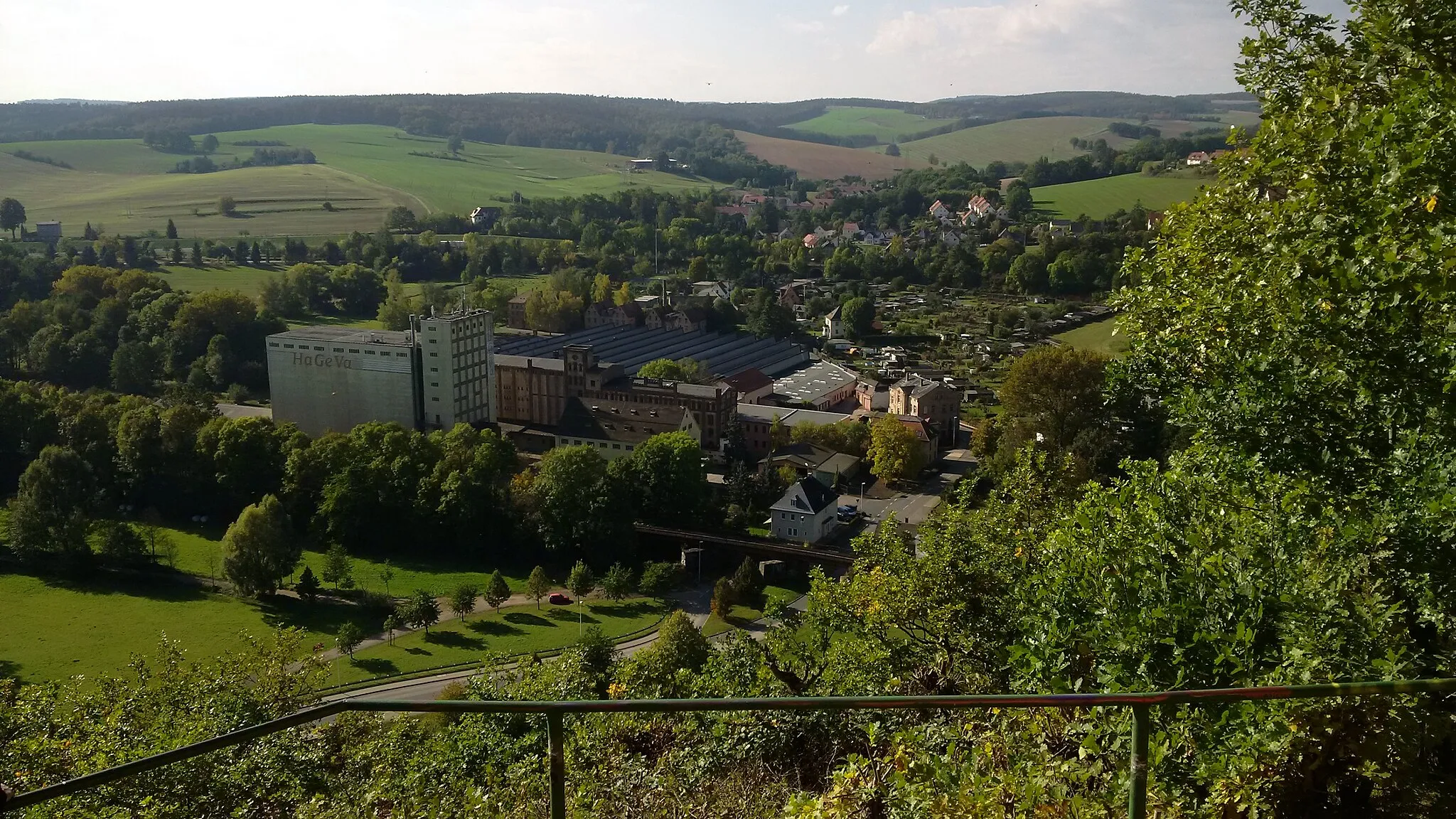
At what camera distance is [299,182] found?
67.0 meters

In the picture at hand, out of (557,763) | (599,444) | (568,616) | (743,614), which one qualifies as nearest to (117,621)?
(568,616)

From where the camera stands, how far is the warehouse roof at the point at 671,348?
3359cm

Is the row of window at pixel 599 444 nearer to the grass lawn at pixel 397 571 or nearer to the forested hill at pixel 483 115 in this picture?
the grass lawn at pixel 397 571

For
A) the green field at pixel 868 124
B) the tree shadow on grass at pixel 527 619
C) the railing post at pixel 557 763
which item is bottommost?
the tree shadow on grass at pixel 527 619

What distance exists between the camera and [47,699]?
7.62m

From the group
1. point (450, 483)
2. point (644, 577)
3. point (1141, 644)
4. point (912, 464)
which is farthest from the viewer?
point (912, 464)

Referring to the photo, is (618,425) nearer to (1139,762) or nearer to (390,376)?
(390,376)

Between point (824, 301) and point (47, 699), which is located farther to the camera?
point (824, 301)

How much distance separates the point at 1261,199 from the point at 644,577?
12094 millimetres

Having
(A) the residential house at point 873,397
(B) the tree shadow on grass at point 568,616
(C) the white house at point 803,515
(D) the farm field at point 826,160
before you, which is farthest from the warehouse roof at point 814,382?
(D) the farm field at point 826,160

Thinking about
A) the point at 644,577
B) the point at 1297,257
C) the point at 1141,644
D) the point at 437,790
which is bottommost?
the point at 644,577

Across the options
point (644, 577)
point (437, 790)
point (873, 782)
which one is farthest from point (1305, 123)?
point (644, 577)

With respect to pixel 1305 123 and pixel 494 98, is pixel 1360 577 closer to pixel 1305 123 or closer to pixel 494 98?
pixel 1305 123

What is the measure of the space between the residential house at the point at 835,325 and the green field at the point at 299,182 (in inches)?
1150
